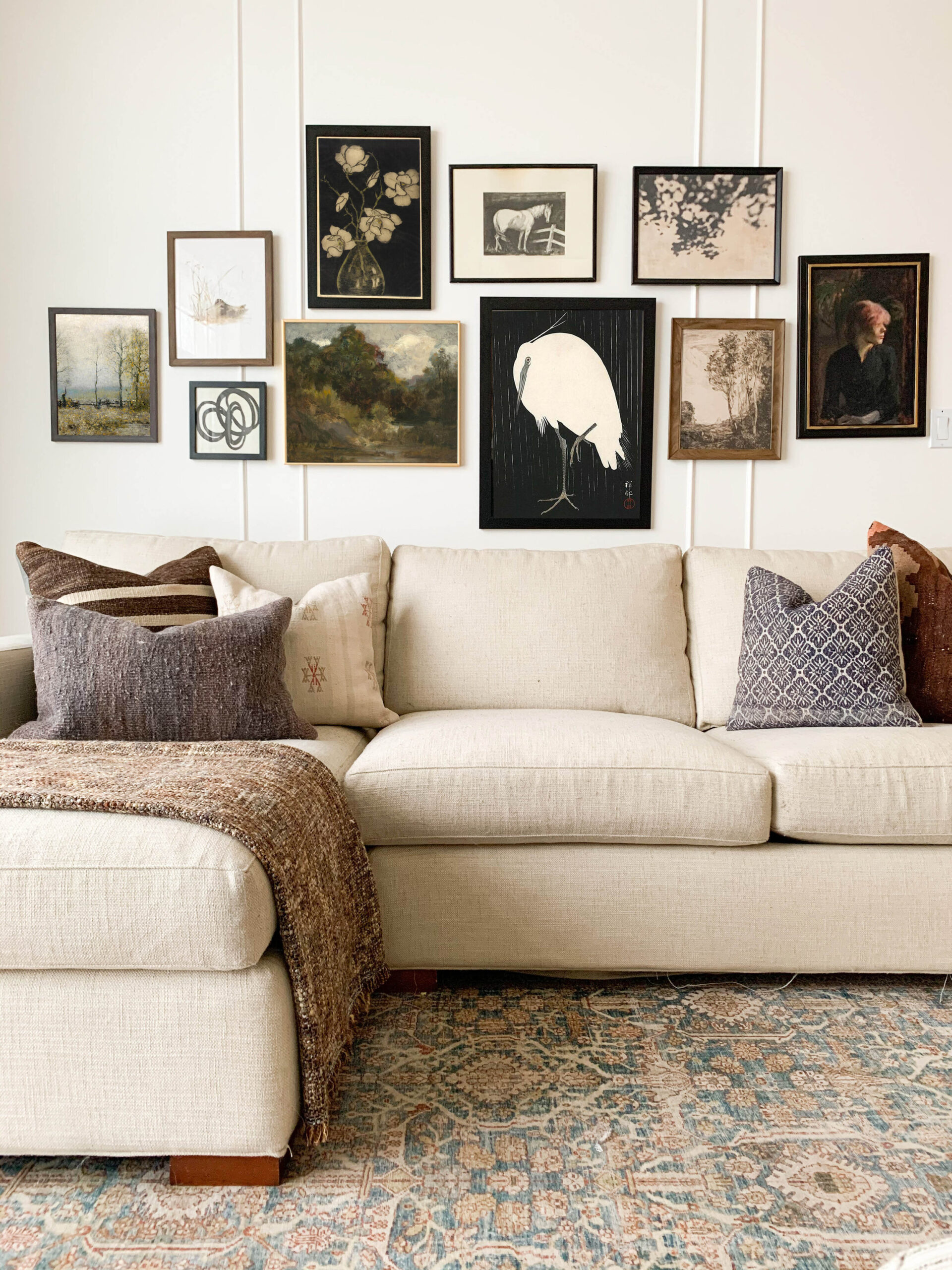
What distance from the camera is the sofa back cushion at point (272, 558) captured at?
7.73ft

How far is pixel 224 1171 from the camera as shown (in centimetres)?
122

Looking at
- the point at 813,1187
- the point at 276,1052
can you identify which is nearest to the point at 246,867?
the point at 276,1052

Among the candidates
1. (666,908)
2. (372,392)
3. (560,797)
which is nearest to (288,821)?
(560,797)

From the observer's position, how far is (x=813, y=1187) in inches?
47.2

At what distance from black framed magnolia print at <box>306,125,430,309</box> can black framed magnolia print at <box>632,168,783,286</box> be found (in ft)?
2.11


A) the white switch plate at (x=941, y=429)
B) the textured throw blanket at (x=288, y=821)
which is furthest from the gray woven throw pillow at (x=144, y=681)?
the white switch plate at (x=941, y=429)

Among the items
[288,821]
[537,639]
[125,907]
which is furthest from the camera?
[537,639]

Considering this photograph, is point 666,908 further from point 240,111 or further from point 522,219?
point 240,111

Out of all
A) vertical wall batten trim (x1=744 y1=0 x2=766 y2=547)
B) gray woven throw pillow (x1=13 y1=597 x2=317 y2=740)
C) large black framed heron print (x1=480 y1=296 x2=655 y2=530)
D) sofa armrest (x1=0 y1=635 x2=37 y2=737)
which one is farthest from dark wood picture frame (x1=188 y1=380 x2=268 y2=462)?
vertical wall batten trim (x1=744 y1=0 x2=766 y2=547)

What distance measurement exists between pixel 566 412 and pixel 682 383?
1.18 ft

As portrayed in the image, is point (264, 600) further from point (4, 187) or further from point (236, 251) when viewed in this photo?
point (4, 187)

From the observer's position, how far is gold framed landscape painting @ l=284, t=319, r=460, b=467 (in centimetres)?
276

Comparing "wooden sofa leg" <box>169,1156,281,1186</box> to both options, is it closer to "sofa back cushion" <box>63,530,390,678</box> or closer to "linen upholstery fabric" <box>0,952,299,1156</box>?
"linen upholstery fabric" <box>0,952,299,1156</box>

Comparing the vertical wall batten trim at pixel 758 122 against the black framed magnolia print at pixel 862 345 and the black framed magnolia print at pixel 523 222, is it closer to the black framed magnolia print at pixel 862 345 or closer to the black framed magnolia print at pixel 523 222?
the black framed magnolia print at pixel 862 345
